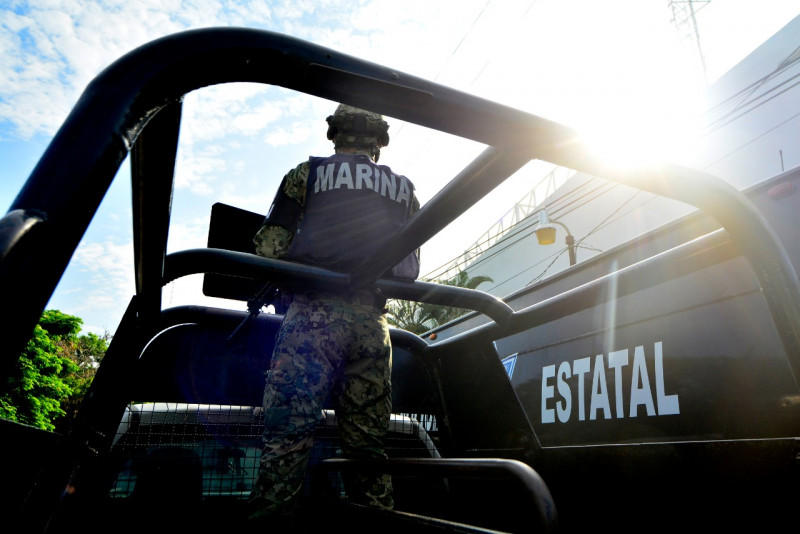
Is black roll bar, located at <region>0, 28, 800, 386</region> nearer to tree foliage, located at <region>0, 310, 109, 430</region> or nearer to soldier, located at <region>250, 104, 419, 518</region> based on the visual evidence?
soldier, located at <region>250, 104, 419, 518</region>

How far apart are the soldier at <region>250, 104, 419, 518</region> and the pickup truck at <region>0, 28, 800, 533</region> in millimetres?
131

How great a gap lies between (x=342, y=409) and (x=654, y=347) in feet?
4.16

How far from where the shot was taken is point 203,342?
81.5 inches

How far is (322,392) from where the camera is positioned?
1.55 meters

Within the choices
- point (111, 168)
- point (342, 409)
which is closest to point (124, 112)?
point (111, 168)

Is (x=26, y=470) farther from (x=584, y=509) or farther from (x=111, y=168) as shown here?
(x=584, y=509)

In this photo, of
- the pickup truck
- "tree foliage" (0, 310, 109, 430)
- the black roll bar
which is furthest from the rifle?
"tree foliage" (0, 310, 109, 430)

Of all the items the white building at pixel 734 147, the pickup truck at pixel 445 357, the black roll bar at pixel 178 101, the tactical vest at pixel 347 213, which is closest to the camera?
the black roll bar at pixel 178 101

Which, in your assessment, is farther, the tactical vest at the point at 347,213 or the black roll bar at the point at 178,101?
the tactical vest at the point at 347,213

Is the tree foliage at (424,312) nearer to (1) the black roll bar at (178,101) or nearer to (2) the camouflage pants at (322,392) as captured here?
(2) the camouflage pants at (322,392)

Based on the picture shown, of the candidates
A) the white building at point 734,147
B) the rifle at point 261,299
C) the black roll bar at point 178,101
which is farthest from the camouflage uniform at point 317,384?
the white building at point 734,147

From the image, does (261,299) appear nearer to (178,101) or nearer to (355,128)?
(355,128)

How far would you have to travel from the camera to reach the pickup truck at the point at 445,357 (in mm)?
561

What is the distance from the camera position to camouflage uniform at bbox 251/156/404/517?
142cm
